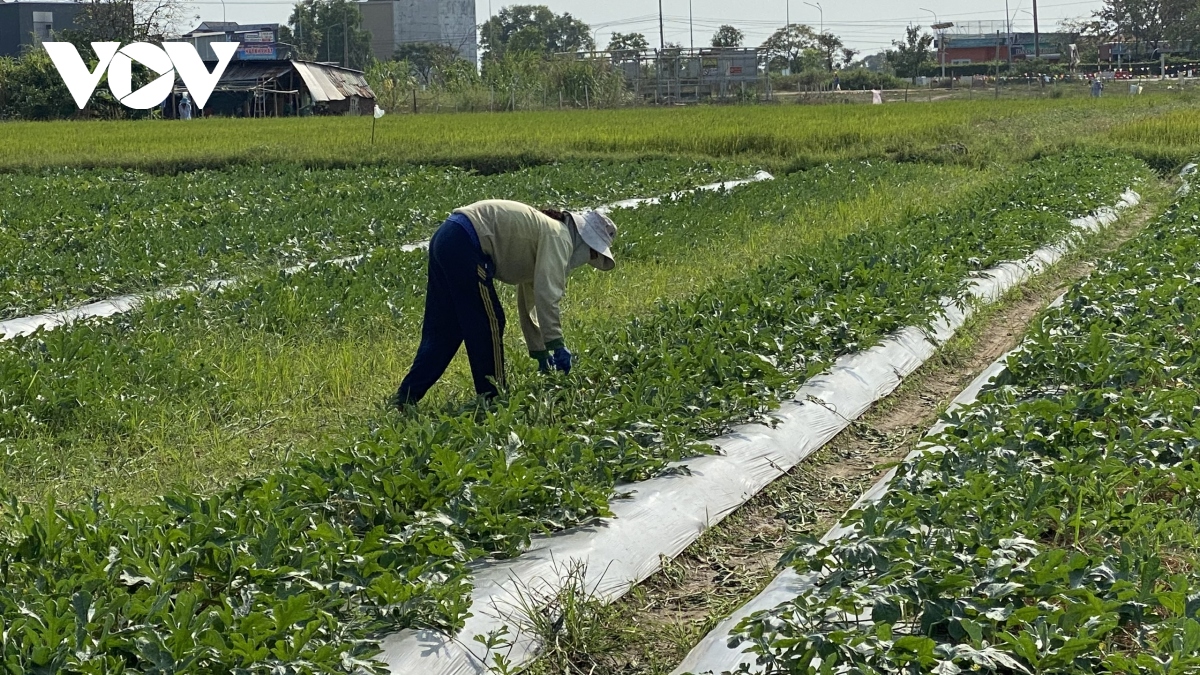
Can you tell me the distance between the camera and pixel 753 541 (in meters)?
4.97

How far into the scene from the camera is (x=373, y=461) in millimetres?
4574

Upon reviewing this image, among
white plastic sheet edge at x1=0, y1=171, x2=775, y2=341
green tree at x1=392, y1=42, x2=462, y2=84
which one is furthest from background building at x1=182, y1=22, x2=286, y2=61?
white plastic sheet edge at x1=0, y1=171, x2=775, y2=341

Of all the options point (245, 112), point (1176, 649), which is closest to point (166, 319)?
point (1176, 649)

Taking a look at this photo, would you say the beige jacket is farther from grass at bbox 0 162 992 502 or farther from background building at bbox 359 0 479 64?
background building at bbox 359 0 479 64

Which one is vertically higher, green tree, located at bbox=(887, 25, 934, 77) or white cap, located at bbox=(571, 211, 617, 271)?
green tree, located at bbox=(887, 25, 934, 77)

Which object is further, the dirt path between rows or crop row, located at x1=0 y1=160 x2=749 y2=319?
crop row, located at x1=0 y1=160 x2=749 y2=319

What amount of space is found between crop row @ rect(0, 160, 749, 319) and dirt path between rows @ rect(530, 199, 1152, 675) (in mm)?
5738

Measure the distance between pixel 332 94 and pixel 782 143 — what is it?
29254mm

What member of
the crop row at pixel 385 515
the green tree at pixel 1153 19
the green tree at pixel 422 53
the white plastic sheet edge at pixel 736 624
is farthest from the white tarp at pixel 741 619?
the green tree at pixel 422 53

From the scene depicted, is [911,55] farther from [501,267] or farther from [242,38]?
[501,267]

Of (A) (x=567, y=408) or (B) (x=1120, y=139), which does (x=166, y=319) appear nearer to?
(A) (x=567, y=408)

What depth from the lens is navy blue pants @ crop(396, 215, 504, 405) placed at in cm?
589

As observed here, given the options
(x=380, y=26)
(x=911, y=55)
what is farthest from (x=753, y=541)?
(x=380, y=26)

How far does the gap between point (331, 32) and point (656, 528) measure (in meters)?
102
